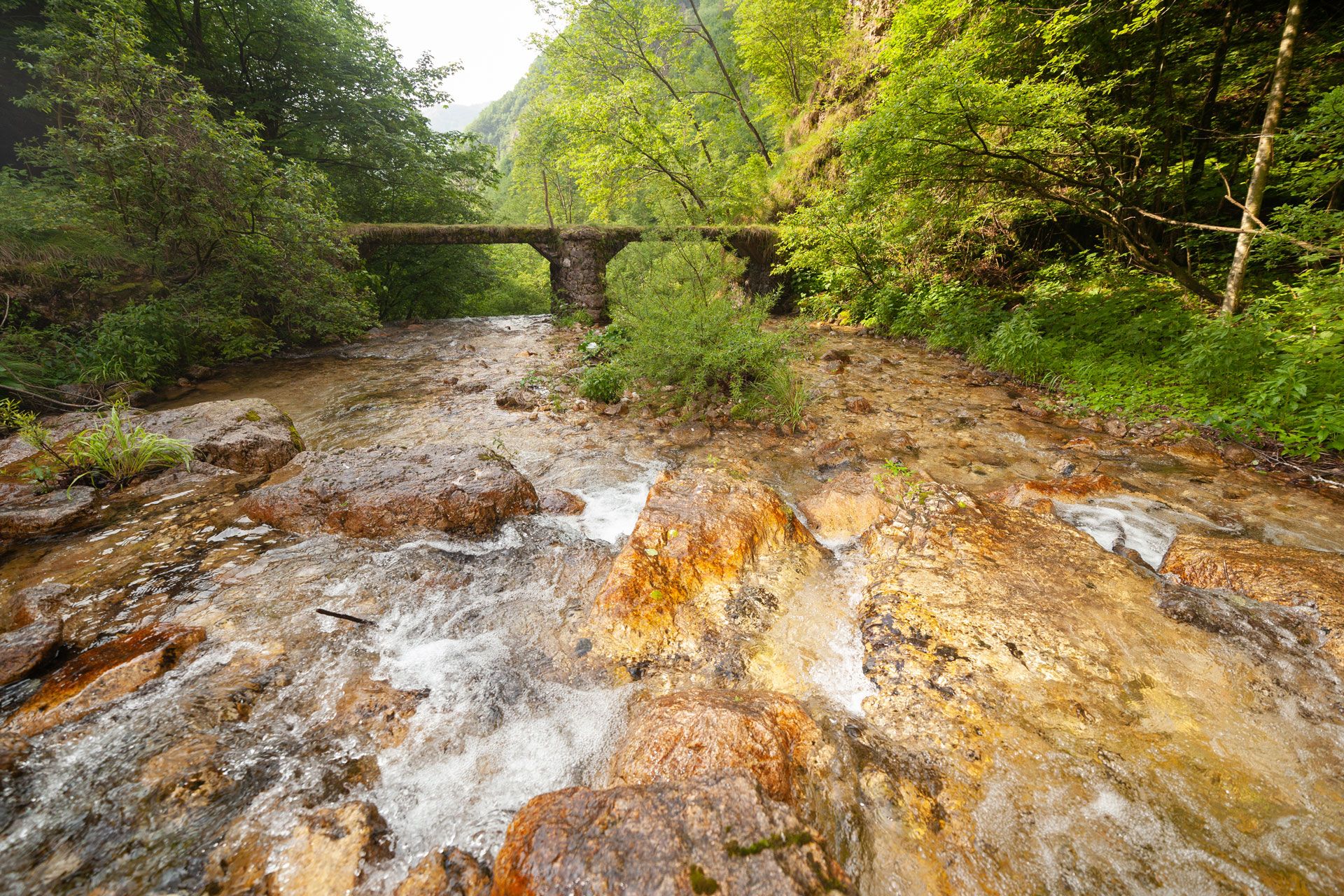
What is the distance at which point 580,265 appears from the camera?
16109 millimetres

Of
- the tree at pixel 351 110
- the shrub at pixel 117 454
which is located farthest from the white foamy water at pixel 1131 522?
the tree at pixel 351 110

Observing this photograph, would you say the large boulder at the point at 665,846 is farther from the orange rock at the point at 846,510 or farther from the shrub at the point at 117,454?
the shrub at the point at 117,454

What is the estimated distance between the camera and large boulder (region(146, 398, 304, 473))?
495 centimetres

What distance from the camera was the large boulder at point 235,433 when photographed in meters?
4.95

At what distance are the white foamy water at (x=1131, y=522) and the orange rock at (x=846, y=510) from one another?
1.63 m

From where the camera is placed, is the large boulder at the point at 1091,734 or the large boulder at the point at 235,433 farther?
the large boulder at the point at 235,433

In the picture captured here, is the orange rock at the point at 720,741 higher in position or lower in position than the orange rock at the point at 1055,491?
higher

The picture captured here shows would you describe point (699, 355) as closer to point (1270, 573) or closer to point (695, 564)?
point (695, 564)

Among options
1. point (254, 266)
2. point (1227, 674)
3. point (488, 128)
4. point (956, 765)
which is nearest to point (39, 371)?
point (254, 266)

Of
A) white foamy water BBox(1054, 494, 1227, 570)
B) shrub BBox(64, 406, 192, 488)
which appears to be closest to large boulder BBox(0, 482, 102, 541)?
shrub BBox(64, 406, 192, 488)

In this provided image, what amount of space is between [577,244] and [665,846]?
1685 centimetres

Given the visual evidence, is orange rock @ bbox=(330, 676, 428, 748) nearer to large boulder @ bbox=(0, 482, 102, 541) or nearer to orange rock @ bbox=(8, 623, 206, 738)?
orange rock @ bbox=(8, 623, 206, 738)

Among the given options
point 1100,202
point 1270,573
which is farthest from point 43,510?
point 1100,202

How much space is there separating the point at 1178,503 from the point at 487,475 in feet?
21.4
